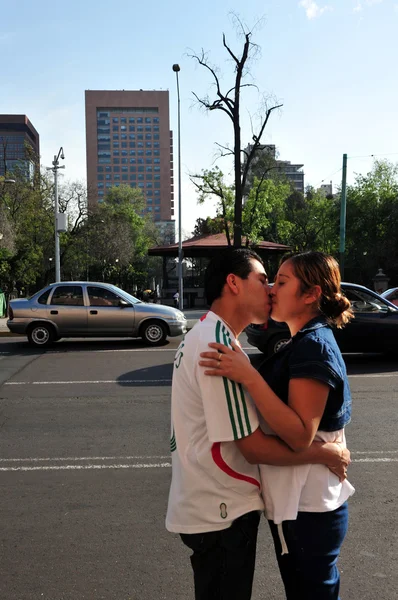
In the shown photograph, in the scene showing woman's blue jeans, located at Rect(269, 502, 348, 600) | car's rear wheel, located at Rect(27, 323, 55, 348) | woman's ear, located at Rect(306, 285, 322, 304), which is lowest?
car's rear wheel, located at Rect(27, 323, 55, 348)

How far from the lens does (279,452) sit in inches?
71.3

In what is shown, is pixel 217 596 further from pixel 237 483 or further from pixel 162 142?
pixel 162 142

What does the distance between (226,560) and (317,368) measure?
686 mm

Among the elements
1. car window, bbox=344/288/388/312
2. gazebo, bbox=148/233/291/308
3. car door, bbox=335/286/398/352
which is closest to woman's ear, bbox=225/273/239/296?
car door, bbox=335/286/398/352

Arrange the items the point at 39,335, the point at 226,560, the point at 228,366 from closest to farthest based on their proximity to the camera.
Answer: the point at 228,366, the point at 226,560, the point at 39,335

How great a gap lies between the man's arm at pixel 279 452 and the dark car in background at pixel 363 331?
986 centimetres

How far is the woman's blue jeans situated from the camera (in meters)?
1.88

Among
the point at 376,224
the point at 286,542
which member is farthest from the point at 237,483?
the point at 376,224

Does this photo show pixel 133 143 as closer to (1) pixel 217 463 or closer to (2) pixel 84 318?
(2) pixel 84 318

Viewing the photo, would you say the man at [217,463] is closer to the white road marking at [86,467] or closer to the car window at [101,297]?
the white road marking at [86,467]

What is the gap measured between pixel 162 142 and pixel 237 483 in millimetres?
188244

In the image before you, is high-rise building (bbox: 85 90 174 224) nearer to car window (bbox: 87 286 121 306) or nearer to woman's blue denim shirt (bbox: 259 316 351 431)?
car window (bbox: 87 286 121 306)

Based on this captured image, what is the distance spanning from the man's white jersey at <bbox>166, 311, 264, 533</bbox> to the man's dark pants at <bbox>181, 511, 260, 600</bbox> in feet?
0.12

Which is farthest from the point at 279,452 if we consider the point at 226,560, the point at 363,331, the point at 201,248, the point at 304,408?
the point at 201,248
